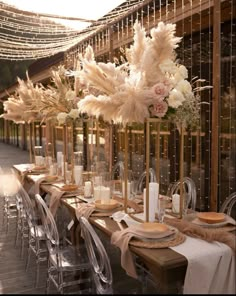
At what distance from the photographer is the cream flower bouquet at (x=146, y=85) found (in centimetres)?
257

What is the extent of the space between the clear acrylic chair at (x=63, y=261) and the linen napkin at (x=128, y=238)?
24.4 inches

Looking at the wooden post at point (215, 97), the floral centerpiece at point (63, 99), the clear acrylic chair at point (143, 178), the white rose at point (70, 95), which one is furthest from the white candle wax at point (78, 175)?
the wooden post at point (215, 97)

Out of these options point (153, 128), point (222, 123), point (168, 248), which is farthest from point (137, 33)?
point (153, 128)

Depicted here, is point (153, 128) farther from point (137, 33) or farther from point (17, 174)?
point (137, 33)

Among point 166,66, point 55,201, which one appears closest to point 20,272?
point 55,201

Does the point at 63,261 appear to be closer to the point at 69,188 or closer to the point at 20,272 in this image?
the point at 20,272

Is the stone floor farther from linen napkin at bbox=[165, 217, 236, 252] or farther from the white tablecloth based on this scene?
the white tablecloth

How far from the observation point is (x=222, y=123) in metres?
4.41

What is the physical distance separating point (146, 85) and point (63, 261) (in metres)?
1.51

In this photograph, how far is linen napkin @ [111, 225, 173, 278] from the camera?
238 cm

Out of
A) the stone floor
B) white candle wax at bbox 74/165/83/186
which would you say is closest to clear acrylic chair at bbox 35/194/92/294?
the stone floor

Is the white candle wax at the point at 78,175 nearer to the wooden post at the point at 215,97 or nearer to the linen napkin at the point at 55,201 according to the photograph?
the linen napkin at the point at 55,201

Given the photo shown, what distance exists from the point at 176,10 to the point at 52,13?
170cm

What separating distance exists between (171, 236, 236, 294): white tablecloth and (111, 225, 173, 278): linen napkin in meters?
0.17
